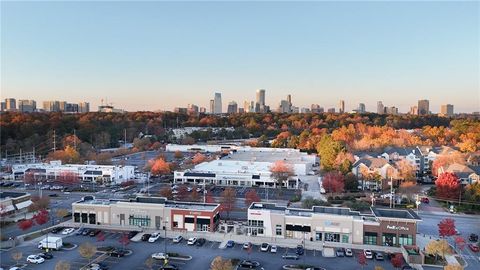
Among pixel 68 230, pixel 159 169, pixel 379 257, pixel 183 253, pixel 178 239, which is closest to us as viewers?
pixel 379 257

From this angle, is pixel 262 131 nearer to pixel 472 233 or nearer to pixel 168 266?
A: pixel 472 233

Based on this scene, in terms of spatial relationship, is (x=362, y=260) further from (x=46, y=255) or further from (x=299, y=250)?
(x=46, y=255)

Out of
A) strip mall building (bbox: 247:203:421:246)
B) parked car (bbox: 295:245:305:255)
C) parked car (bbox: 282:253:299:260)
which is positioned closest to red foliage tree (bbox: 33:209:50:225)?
strip mall building (bbox: 247:203:421:246)

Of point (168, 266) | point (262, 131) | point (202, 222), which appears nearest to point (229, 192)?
point (202, 222)

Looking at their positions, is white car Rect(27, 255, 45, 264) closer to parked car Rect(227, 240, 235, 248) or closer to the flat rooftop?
the flat rooftop

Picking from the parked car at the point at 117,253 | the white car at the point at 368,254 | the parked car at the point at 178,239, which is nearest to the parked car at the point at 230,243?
the parked car at the point at 178,239

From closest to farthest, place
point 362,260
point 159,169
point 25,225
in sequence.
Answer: point 362,260 → point 25,225 → point 159,169

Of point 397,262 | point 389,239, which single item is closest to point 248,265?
point 397,262
